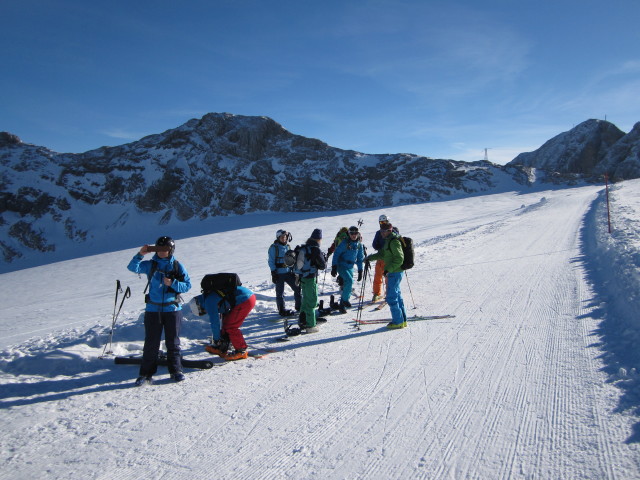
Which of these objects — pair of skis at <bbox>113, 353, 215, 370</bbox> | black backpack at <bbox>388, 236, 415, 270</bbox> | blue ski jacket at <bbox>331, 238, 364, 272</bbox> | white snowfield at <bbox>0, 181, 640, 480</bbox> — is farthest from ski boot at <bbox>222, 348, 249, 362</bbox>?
blue ski jacket at <bbox>331, 238, 364, 272</bbox>

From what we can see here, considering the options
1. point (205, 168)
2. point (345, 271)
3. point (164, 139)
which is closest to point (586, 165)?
point (205, 168)

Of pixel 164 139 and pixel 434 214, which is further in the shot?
pixel 164 139

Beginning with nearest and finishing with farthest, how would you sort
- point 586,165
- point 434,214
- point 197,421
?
point 197,421
point 434,214
point 586,165

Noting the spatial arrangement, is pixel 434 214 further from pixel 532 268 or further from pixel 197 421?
pixel 197 421

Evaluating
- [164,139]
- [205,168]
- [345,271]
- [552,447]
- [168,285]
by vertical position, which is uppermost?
[164,139]

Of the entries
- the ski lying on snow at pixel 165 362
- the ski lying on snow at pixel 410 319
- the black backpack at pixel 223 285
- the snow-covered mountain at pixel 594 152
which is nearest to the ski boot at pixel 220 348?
the ski lying on snow at pixel 165 362

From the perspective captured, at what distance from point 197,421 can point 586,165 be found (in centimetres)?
11543

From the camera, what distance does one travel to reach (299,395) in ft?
14.9

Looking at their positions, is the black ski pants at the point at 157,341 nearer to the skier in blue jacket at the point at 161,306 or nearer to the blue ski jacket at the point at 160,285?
the skier in blue jacket at the point at 161,306

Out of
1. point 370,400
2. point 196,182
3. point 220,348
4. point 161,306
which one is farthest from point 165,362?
point 196,182

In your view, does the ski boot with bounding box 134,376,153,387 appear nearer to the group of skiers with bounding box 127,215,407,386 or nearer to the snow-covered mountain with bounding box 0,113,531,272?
the group of skiers with bounding box 127,215,407,386

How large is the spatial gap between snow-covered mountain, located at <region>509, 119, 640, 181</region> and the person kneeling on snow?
306 feet

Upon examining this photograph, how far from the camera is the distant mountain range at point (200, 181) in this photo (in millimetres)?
51125

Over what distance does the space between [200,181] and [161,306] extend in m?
57.8
